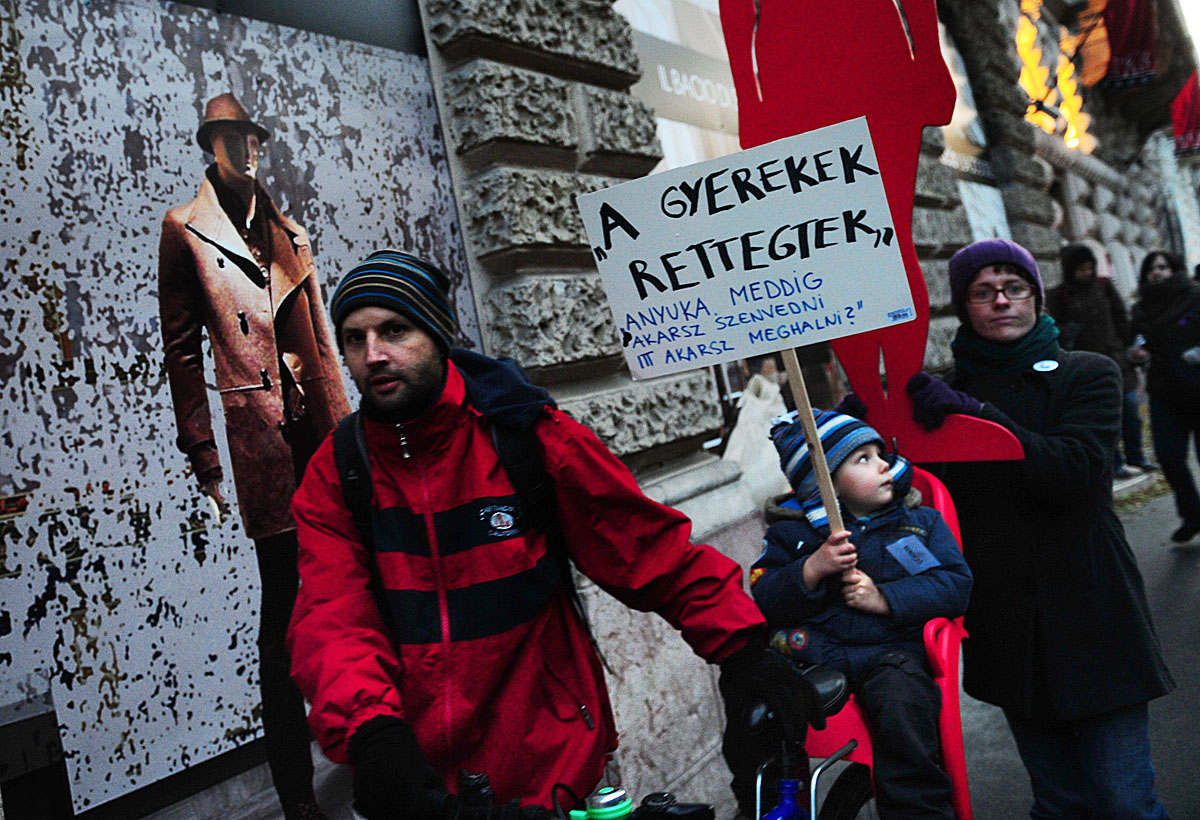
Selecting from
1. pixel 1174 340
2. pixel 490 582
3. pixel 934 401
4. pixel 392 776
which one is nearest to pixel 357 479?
pixel 490 582

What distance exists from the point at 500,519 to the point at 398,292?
1.53 feet

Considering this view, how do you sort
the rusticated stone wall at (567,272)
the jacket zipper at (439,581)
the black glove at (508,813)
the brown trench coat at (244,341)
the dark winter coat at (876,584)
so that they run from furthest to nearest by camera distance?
the rusticated stone wall at (567,272)
the brown trench coat at (244,341)
the dark winter coat at (876,584)
the jacket zipper at (439,581)
the black glove at (508,813)

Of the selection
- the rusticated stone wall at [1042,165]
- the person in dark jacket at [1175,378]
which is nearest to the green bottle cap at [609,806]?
the rusticated stone wall at [1042,165]

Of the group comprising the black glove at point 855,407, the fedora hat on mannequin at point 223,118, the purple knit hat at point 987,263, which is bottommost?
the black glove at point 855,407

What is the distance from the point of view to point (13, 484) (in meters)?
2.13

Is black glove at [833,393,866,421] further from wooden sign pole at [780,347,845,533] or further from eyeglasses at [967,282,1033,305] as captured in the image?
wooden sign pole at [780,347,845,533]

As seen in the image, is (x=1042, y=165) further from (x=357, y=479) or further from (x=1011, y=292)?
(x=357, y=479)

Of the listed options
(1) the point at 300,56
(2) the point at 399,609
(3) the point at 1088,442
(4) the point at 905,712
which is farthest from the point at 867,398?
(1) the point at 300,56

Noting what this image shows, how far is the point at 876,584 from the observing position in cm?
213

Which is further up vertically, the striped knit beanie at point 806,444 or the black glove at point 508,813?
the striped knit beanie at point 806,444

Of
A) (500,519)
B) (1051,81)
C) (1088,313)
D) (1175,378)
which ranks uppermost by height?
(1051,81)

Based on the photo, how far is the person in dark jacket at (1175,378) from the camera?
5.38 meters

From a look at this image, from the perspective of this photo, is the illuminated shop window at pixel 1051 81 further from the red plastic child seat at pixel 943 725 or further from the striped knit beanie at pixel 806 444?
the red plastic child seat at pixel 943 725

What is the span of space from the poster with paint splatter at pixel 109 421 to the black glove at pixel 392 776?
1.15m
